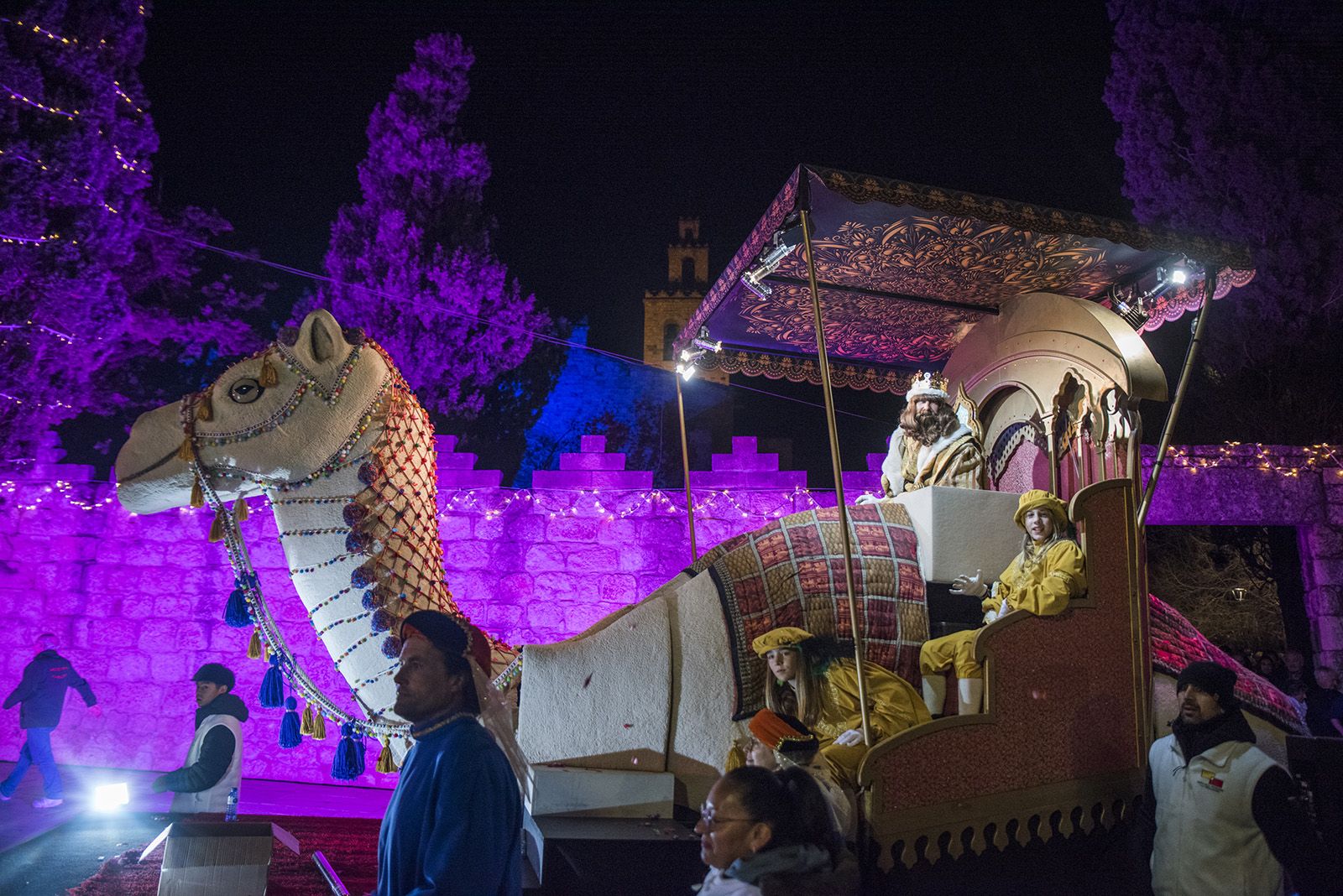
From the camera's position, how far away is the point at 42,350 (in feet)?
35.5

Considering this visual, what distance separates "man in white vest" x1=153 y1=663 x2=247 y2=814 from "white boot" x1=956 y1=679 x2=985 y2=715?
321 centimetres

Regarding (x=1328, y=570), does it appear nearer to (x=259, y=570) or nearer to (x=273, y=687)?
(x=273, y=687)

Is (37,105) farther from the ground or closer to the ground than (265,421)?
A: farther from the ground

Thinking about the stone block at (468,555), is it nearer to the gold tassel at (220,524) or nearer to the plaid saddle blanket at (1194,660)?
the gold tassel at (220,524)

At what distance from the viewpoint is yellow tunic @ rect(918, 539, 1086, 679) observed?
11.9 feet

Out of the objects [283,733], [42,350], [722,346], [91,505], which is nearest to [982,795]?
[283,733]

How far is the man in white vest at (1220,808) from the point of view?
300cm

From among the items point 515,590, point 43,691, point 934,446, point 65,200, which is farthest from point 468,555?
→ point 65,200

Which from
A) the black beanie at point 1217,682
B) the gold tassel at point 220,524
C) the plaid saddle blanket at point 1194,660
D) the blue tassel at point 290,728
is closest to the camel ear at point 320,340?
the gold tassel at point 220,524

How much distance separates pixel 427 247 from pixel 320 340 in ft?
50.2

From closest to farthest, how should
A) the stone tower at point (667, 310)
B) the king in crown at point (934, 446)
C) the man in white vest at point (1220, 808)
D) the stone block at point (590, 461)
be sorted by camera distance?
the man in white vest at point (1220, 808)
the king in crown at point (934, 446)
the stone block at point (590, 461)
the stone tower at point (667, 310)

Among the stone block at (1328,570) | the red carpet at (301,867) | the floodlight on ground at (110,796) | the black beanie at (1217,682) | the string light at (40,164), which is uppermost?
the string light at (40,164)

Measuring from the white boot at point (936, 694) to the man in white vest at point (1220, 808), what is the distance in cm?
88

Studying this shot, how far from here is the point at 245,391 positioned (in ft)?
12.8
